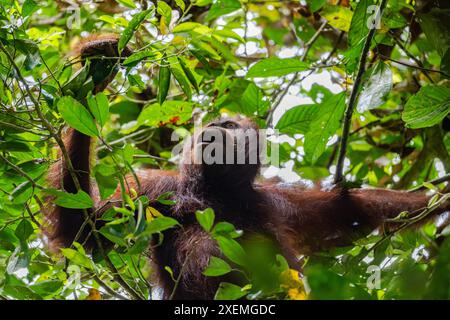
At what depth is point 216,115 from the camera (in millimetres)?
4922

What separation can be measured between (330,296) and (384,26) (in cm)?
276

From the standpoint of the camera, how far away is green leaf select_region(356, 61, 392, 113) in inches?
139

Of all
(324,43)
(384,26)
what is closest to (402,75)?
(324,43)

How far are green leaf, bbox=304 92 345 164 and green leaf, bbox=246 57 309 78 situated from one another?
329mm

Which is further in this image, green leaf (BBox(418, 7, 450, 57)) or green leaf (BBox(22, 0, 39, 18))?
green leaf (BBox(418, 7, 450, 57))

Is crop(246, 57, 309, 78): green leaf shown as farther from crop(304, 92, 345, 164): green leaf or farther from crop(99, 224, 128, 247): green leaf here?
crop(99, 224, 128, 247): green leaf

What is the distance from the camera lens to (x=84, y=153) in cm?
402

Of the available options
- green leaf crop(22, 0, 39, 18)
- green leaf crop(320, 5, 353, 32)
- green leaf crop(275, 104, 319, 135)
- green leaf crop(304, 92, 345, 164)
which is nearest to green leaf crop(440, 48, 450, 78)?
green leaf crop(304, 92, 345, 164)

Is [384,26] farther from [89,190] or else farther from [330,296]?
[330,296]

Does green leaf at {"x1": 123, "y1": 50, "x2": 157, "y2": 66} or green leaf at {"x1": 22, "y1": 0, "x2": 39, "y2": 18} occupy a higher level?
green leaf at {"x1": 22, "y1": 0, "x2": 39, "y2": 18}

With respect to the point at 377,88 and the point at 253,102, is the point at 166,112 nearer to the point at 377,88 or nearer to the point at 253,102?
the point at 253,102

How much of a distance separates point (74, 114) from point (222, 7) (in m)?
2.05

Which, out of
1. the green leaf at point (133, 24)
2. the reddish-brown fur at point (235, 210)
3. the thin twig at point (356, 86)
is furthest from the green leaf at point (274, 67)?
the reddish-brown fur at point (235, 210)

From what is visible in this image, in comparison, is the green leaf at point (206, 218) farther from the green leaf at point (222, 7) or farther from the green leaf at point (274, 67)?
the green leaf at point (222, 7)
